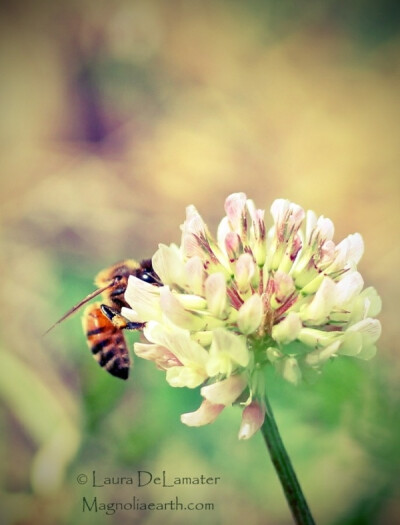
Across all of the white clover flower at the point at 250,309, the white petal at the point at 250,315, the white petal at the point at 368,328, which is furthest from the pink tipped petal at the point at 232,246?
the white petal at the point at 368,328

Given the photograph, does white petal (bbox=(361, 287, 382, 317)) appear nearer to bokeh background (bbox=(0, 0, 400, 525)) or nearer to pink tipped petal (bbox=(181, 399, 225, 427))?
pink tipped petal (bbox=(181, 399, 225, 427))

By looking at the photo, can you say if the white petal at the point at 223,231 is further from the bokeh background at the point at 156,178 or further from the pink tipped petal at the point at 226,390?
the bokeh background at the point at 156,178

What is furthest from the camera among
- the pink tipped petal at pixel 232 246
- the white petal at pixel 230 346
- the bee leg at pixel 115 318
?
the bee leg at pixel 115 318

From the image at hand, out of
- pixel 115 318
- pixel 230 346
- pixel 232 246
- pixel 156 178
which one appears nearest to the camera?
pixel 230 346

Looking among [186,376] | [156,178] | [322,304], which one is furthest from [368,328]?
[156,178]

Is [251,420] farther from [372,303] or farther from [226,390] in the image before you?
[372,303]

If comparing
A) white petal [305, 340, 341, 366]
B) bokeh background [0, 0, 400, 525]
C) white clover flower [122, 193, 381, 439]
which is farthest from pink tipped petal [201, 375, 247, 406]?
bokeh background [0, 0, 400, 525]
